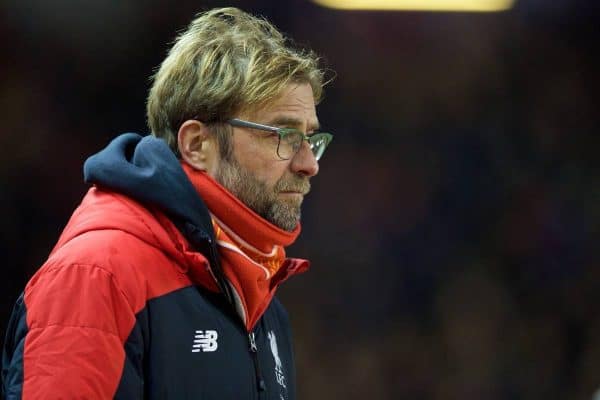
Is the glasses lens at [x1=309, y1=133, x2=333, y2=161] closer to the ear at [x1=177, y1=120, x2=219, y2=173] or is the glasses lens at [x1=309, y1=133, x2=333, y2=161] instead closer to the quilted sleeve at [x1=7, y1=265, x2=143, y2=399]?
the ear at [x1=177, y1=120, x2=219, y2=173]

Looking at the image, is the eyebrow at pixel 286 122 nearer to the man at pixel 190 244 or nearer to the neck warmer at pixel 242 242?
the man at pixel 190 244

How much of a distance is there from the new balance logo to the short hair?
34 cm

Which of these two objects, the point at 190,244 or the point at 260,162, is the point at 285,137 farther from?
the point at 190,244

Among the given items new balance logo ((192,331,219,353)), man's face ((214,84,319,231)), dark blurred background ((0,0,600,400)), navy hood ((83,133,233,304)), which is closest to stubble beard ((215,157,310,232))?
man's face ((214,84,319,231))

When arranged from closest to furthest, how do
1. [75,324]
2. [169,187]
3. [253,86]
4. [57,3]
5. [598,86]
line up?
1. [75,324]
2. [169,187]
3. [253,86]
4. [57,3]
5. [598,86]

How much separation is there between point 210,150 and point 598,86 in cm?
235

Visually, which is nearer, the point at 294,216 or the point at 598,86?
the point at 294,216

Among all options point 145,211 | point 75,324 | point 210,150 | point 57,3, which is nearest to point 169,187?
point 145,211

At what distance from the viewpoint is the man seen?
1286mm

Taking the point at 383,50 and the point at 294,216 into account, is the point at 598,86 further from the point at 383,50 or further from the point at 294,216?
the point at 294,216

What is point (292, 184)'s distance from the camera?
1.62m

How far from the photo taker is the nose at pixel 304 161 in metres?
1.62

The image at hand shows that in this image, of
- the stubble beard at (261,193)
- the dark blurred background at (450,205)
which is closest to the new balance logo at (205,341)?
the stubble beard at (261,193)

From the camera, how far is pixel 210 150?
1.60 m
